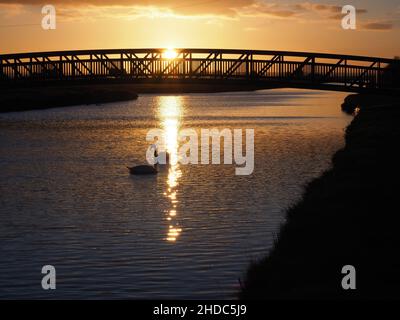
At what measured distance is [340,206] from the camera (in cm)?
3006

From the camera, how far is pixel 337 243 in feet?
79.6

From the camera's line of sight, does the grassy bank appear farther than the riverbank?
Yes

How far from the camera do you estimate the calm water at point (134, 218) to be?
23.5 meters

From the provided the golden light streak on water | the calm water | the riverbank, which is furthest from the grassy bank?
the riverbank

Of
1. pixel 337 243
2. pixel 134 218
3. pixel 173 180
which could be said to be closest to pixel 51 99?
pixel 173 180

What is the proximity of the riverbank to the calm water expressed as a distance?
3.66 feet

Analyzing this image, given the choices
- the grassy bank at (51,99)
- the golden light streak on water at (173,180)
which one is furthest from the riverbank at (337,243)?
the grassy bank at (51,99)

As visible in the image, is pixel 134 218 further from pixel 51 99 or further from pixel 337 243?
pixel 51 99

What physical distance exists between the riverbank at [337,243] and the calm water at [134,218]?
1.12m

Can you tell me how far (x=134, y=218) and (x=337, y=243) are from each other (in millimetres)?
11163

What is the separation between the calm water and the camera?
77.1ft

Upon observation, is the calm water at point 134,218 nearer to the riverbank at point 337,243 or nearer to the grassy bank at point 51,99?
the riverbank at point 337,243

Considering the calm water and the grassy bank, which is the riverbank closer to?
the calm water
